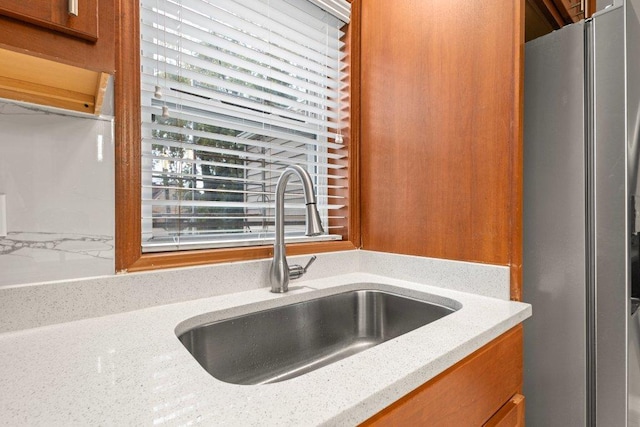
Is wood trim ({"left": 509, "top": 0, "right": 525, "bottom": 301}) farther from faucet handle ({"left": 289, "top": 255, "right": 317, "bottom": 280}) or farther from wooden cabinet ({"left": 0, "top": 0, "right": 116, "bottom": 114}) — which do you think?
wooden cabinet ({"left": 0, "top": 0, "right": 116, "bottom": 114})

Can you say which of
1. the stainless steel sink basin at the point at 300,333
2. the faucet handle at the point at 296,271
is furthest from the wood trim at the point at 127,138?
the faucet handle at the point at 296,271

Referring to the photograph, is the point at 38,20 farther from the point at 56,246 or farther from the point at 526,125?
the point at 526,125

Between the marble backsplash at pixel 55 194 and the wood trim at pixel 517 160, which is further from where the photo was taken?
the wood trim at pixel 517 160

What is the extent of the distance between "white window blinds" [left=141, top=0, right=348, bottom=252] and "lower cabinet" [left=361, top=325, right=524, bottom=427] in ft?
2.42

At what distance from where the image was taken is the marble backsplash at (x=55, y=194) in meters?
0.72

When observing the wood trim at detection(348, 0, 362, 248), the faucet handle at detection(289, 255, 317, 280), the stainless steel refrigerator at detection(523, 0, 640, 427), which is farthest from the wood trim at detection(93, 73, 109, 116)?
the stainless steel refrigerator at detection(523, 0, 640, 427)

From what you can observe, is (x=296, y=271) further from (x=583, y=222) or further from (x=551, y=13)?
(x=551, y=13)

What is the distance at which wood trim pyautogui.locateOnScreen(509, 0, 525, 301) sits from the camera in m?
0.97

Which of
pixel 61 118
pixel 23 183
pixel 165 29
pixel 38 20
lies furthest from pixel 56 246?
pixel 165 29

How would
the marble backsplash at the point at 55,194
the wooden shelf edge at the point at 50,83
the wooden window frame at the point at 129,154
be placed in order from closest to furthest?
the wooden shelf edge at the point at 50,83 → the marble backsplash at the point at 55,194 → the wooden window frame at the point at 129,154

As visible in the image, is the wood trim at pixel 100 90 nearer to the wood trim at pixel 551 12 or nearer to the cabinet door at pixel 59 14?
the cabinet door at pixel 59 14

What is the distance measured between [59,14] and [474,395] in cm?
105

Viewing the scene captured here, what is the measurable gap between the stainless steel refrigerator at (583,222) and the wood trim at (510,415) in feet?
0.62

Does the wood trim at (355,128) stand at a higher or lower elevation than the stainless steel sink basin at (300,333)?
higher
